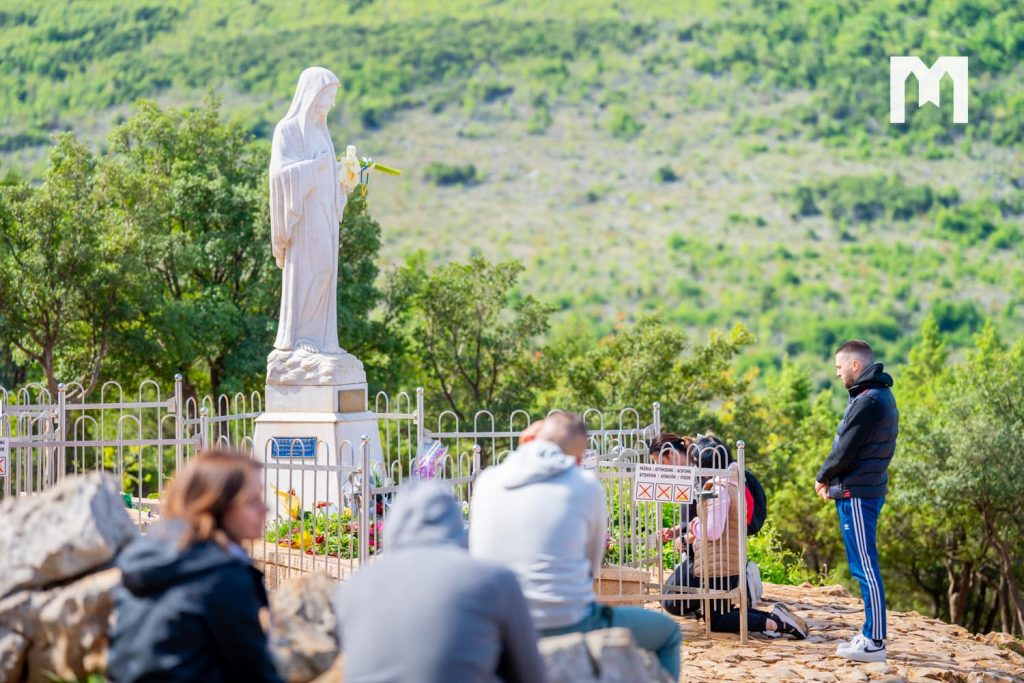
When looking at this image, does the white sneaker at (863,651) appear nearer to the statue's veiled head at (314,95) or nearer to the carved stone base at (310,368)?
the carved stone base at (310,368)

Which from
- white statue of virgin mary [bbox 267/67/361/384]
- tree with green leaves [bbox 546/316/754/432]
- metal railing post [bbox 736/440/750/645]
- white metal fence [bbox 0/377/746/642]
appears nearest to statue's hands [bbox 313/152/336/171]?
white statue of virgin mary [bbox 267/67/361/384]

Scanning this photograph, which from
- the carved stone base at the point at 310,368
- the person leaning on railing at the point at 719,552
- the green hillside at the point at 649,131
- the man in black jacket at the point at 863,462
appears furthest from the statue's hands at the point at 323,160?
the green hillside at the point at 649,131

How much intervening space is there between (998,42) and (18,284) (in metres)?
70.6

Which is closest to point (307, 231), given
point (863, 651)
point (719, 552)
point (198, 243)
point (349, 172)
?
point (349, 172)

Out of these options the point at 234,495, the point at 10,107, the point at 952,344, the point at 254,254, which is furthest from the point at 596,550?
the point at 10,107

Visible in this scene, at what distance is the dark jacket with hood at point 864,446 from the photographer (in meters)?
7.87

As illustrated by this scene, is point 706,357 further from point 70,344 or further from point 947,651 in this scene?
point 947,651

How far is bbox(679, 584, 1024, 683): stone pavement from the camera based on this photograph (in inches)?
306


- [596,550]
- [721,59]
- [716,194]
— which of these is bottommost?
[596,550]

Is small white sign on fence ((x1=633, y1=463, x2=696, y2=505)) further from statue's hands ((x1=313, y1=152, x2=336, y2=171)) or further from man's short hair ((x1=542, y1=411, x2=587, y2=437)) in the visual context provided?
statue's hands ((x1=313, y1=152, x2=336, y2=171))

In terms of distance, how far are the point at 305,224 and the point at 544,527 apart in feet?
28.5

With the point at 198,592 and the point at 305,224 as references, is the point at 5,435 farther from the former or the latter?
the point at 198,592

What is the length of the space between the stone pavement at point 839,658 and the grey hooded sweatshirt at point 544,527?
7.61ft

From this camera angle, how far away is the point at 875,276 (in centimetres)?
6588
